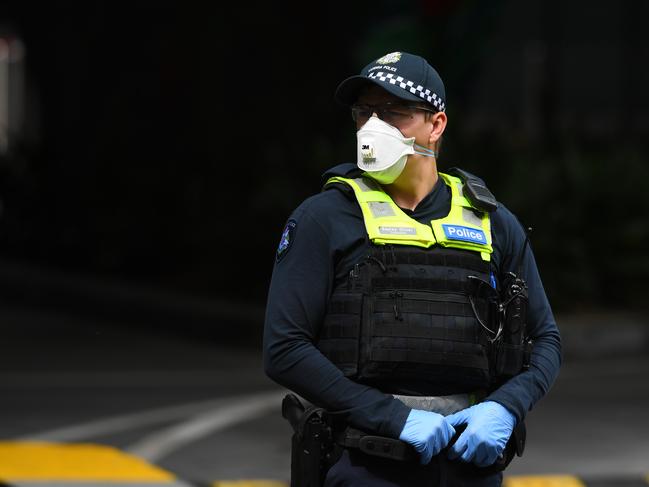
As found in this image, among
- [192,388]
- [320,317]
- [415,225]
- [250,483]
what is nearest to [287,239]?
[320,317]

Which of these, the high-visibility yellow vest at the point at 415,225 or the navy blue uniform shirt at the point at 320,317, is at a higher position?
the high-visibility yellow vest at the point at 415,225

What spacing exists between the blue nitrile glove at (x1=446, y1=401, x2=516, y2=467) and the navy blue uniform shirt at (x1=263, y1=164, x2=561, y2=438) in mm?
55

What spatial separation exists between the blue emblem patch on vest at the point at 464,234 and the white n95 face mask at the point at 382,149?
0.61ft

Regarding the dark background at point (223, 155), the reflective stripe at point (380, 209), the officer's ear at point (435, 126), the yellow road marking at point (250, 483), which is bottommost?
the yellow road marking at point (250, 483)

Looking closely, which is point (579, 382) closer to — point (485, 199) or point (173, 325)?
point (173, 325)

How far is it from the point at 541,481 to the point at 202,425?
250 centimetres

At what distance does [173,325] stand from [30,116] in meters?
17.9

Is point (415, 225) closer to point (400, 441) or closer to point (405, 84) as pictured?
point (405, 84)

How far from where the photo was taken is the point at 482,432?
3.38 meters

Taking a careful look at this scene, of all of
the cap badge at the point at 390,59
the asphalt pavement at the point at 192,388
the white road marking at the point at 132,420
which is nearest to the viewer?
the cap badge at the point at 390,59

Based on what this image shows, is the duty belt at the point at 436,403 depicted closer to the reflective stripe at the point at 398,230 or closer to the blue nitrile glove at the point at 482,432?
the blue nitrile glove at the point at 482,432

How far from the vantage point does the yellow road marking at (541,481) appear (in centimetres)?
687

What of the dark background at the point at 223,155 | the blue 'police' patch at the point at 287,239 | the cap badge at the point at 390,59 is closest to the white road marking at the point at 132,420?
the dark background at the point at 223,155

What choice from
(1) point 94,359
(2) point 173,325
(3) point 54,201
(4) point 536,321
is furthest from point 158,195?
(4) point 536,321
